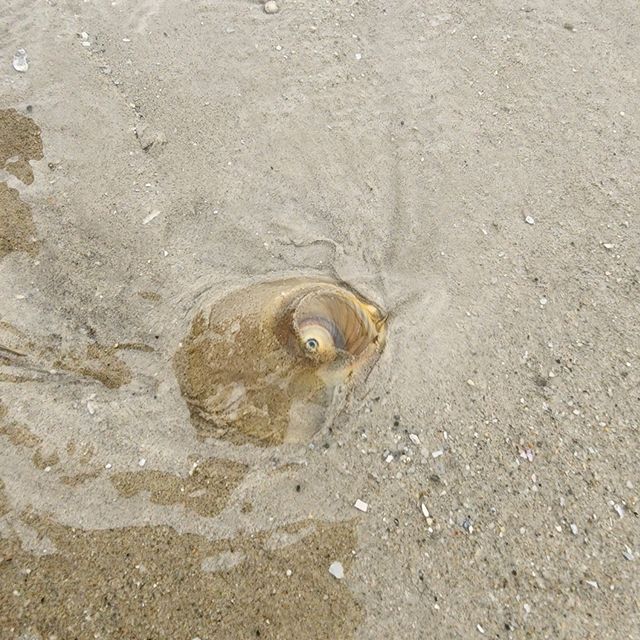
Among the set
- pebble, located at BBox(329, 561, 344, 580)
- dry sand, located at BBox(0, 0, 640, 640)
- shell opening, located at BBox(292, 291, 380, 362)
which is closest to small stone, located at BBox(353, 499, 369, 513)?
dry sand, located at BBox(0, 0, 640, 640)

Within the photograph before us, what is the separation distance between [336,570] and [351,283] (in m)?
1.54

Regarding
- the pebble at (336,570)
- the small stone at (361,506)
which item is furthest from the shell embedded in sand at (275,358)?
the pebble at (336,570)

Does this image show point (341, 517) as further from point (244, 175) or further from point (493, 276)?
point (244, 175)

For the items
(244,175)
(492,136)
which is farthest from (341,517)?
(492,136)

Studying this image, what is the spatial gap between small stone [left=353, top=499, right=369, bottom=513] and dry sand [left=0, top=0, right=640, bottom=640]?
3 centimetres

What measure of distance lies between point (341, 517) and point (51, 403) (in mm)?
1552

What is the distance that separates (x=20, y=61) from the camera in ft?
13.3

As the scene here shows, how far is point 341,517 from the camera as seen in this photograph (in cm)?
271

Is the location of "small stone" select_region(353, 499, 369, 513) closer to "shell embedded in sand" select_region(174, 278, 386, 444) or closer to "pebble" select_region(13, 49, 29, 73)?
"shell embedded in sand" select_region(174, 278, 386, 444)

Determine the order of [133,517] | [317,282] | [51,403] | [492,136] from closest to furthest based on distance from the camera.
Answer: [133,517] < [51,403] < [317,282] < [492,136]

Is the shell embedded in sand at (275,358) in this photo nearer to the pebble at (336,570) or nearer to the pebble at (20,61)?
the pebble at (336,570)

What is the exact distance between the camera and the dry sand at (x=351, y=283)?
8.39 feet

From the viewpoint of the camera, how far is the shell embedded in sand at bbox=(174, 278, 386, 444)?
294 cm

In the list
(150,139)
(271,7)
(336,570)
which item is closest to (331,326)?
(336,570)
